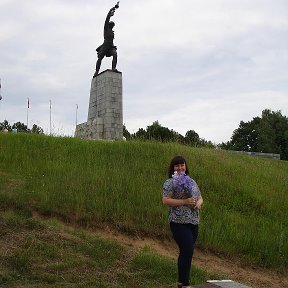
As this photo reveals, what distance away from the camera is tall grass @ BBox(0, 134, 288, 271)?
755 centimetres

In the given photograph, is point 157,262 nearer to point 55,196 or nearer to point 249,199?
point 55,196

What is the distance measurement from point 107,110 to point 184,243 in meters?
14.3

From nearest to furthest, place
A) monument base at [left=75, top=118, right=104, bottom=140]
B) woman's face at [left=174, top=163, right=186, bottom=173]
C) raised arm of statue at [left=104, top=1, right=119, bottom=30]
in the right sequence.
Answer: woman's face at [left=174, top=163, right=186, bottom=173], monument base at [left=75, top=118, right=104, bottom=140], raised arm of statue at [left=104, top=1, right=119, bottom=30]

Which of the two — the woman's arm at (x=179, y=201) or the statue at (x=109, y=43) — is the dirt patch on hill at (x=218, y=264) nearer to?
the woman's arm at (x=179, y=201)

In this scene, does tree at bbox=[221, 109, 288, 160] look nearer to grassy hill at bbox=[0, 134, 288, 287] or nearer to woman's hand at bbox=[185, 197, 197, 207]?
grassy hill at bbox=[0, 134, 288, 287]

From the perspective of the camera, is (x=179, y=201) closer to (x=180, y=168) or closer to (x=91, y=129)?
(x=180, y=168)

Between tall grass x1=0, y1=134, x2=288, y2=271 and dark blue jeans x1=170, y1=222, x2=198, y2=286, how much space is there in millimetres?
2797

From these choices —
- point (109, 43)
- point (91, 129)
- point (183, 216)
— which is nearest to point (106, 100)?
point (91, 129)

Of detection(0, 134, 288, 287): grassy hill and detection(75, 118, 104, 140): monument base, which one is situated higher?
detection(75, 118, 104, 140): monument base

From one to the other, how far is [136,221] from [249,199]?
295 cm

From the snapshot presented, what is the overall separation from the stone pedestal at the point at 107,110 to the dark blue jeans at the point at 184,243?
44.5 ft

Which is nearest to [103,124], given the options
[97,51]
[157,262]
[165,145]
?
[97,51]

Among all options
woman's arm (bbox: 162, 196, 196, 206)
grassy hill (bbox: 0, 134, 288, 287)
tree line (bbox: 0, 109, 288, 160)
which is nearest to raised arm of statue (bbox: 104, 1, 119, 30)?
grassy hill (bbox: 0, 134, 288, 287)

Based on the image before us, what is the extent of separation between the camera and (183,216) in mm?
4543
